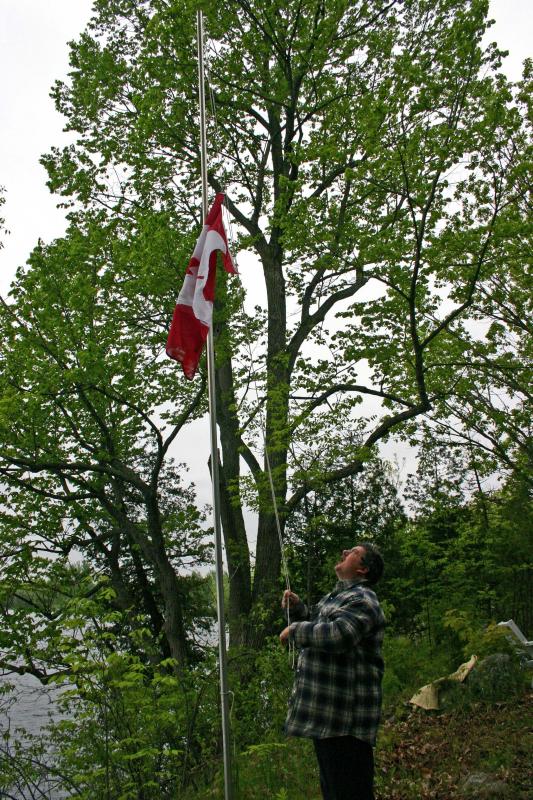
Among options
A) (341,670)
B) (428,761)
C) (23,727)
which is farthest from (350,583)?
(23,727)

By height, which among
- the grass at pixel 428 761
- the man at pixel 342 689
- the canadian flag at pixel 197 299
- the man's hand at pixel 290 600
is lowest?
the grass at pixel 428 761

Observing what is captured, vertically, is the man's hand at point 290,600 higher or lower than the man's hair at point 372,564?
lower

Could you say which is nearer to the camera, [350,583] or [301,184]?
[350,583]

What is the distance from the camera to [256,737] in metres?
7.38

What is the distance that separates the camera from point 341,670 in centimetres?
375

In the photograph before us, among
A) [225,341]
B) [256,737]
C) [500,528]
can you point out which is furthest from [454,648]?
[225,341]

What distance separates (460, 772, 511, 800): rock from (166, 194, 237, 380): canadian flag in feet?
12.5

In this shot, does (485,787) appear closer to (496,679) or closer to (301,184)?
(496,679)

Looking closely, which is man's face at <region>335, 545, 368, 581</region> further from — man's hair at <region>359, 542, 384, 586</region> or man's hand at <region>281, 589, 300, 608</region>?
man's hand at <region>281, 589, 300, 608</region>

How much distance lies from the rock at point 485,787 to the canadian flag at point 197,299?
3819 millimetres

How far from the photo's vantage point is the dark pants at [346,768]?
3637 millimetres

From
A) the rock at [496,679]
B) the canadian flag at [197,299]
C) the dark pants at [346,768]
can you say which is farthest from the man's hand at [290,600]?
the rock at [496,679]

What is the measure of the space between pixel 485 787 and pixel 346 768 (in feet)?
8.53

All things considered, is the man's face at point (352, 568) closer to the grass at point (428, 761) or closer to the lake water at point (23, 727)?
the grass at point (428, 761)
